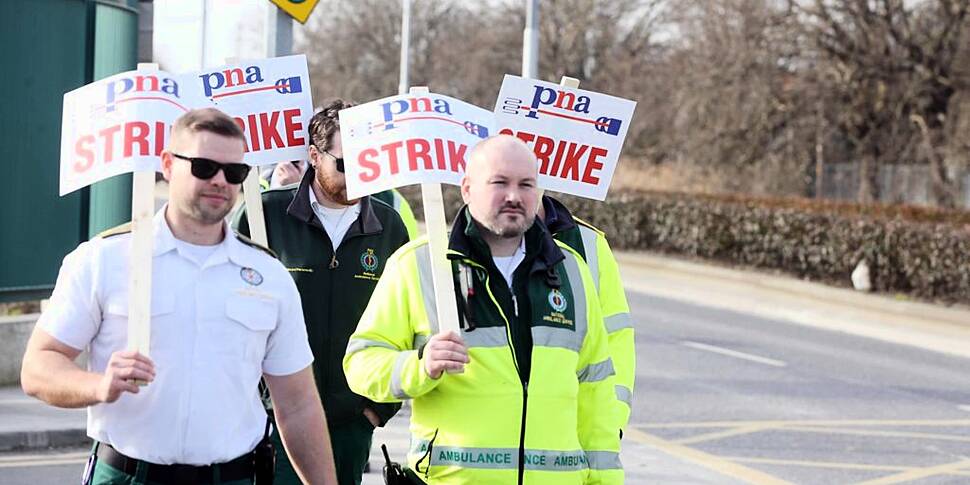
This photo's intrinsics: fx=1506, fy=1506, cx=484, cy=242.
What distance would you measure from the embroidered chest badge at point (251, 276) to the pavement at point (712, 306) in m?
4.76

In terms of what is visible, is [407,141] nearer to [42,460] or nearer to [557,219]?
[557,219]

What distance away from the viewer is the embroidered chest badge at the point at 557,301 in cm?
440

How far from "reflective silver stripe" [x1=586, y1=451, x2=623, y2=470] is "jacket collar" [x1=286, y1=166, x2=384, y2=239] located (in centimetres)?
155

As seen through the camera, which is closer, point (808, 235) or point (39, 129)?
point (39, 129)

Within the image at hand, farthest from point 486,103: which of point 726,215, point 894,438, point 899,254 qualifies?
point 894,438

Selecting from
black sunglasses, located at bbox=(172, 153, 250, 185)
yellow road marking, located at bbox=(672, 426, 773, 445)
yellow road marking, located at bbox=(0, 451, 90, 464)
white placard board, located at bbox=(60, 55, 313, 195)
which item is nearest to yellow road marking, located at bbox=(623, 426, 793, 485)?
yellow road marking, located at bbox=(672, 426, 773, 445)

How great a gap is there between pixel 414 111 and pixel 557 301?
848mm

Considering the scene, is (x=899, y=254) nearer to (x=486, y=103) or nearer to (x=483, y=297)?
(x=483, y=297)

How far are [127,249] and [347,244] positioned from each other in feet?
A: 5.95

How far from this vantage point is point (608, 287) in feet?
16.3

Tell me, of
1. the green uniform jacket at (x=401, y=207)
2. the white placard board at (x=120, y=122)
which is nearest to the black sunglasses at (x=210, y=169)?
the white placard board at (x=120, y=122)

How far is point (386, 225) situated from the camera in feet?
18.9

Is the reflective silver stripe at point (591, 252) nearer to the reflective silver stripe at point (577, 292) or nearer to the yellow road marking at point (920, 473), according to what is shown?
the reflective silver stripe at point (577, 292)

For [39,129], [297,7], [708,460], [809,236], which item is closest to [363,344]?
[297,7]
